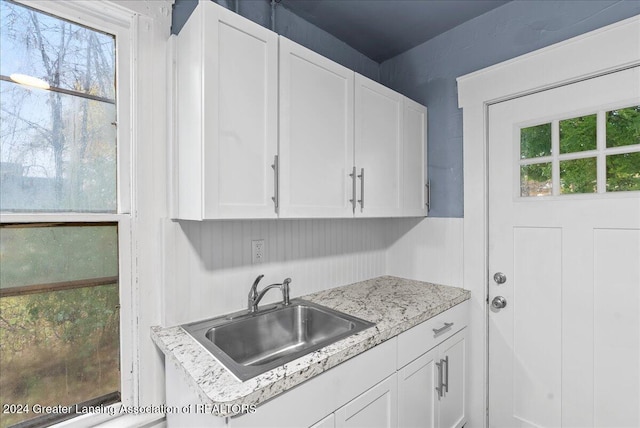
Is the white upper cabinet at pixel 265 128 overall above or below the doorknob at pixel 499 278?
above

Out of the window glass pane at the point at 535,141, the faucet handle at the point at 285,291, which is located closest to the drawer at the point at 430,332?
the faucet handle at the point at 285,291

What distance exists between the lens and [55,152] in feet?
3.67

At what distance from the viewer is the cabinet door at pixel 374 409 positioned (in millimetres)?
1122

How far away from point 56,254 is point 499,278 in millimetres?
2165

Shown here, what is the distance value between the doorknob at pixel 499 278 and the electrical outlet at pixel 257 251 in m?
1.38

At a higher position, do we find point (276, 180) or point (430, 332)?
point (276, 180)

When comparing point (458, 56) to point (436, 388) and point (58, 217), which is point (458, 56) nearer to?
point (436, 388)

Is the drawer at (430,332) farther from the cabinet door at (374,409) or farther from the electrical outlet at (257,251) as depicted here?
the electrical outlet at (257,251)

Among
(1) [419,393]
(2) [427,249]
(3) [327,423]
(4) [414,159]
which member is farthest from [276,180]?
(2) [427,249]

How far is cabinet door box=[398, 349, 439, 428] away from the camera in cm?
137

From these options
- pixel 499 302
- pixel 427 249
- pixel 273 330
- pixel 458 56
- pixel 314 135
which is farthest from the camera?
pixel 427 249

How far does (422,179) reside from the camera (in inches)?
81.7

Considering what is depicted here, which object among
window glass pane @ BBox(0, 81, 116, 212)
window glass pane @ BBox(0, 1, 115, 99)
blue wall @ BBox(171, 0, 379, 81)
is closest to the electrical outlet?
window glass pane @ BBox(0, 81, 116, 212)

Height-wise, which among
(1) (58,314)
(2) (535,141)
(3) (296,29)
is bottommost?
(1) (58,314)
